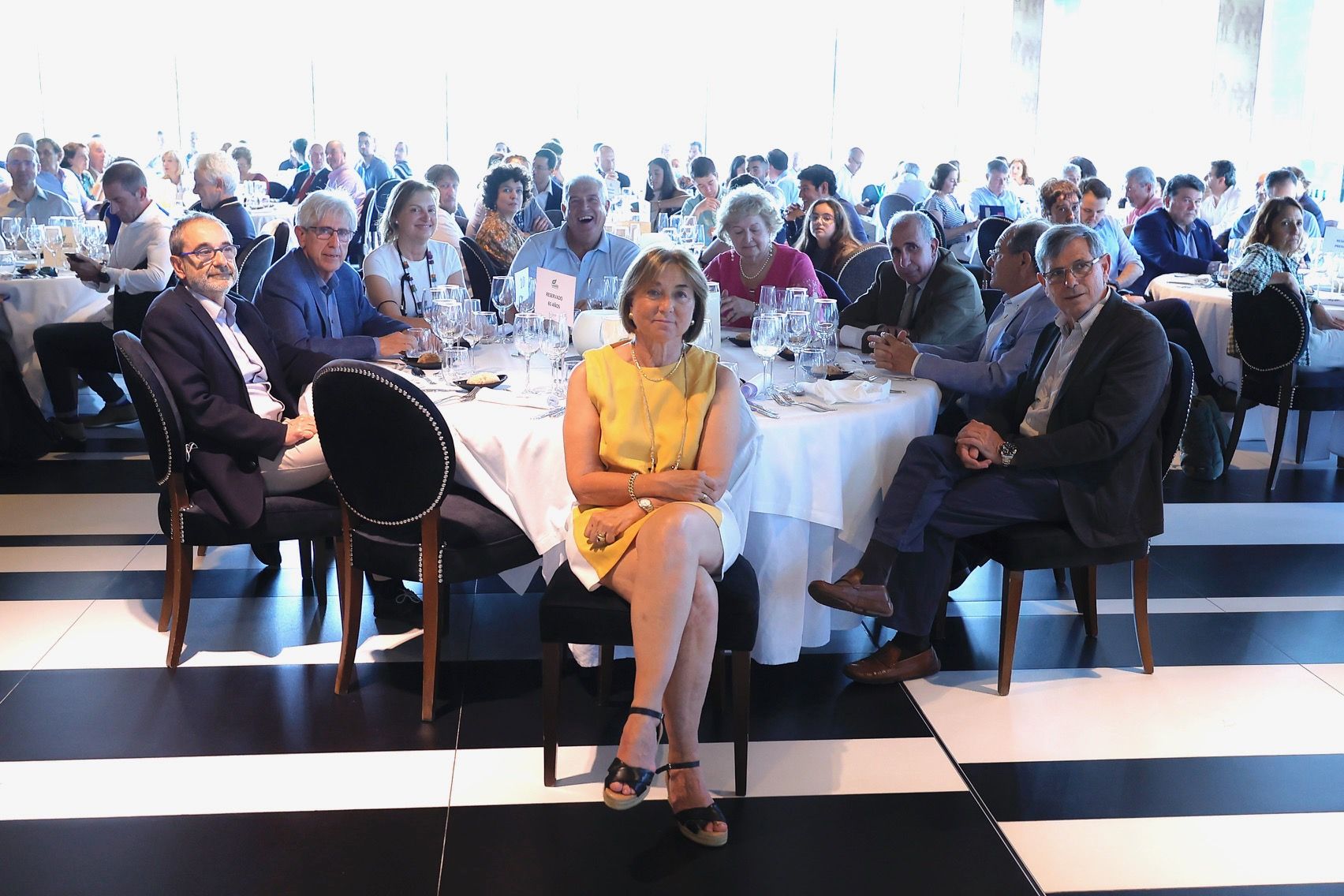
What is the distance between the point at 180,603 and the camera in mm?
3422

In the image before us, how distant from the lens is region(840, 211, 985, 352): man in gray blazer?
4133 millimetres

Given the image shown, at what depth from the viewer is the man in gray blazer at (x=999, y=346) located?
3.64 meters

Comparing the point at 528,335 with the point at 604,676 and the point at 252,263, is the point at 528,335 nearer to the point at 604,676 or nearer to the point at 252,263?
the point at 604,676

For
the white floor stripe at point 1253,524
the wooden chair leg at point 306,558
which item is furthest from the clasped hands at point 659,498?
the white floor stripe at point 1253,524

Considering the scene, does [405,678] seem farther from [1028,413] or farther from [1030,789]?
[1028,413]

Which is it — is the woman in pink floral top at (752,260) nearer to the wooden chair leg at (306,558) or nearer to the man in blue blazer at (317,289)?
the man in blue blazer at (317,289)

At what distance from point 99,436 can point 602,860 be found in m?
4.80

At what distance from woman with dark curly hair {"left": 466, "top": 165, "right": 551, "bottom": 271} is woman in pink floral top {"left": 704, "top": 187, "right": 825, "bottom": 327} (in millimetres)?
2126

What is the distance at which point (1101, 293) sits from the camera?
3.35m

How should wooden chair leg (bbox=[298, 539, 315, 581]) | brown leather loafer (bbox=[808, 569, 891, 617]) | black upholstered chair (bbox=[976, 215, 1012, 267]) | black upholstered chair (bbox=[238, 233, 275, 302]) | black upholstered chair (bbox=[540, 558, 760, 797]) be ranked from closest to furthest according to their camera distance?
black upholstered chair (bbox=[540, 558, 760, 797])
brown leather loafer (bbox=[808, 569, 891, 617])
wooden chair leg (bbox=[298, 539, 315, 581])
black upholstered chair (bbox=[238, 233, 275, 302])
black upholstered chair (bbox=[976, 215, 1012, 267])

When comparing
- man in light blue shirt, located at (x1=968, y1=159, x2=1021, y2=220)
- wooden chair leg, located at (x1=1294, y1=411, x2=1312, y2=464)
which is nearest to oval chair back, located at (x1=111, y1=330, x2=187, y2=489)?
wooden chair leg, located at (x1=1294, y1=411, x2=1312, y2=464)

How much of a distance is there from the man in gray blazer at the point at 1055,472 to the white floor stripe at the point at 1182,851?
786 millimetres

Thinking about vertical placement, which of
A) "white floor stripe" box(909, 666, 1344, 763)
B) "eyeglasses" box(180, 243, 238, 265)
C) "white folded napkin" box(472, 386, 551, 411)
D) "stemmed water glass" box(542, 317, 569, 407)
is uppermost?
"eyeglasses" box(180, 243, 238, 265)

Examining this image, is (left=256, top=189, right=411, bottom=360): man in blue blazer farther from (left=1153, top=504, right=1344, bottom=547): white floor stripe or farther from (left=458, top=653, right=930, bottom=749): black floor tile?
(left=1153, top=504, right=1344, bottom=547): white floor stripe
